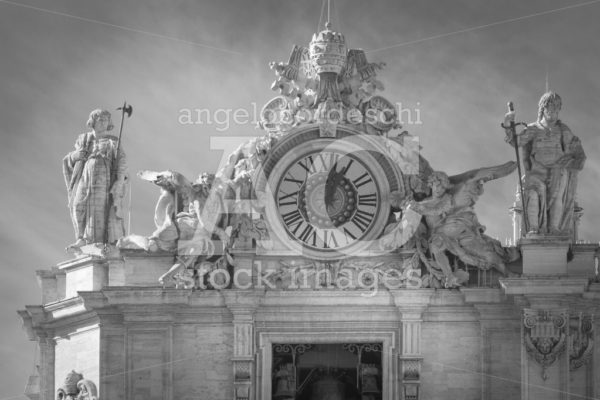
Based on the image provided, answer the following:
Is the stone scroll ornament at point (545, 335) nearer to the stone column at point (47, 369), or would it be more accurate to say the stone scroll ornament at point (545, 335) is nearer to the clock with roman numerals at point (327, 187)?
the clock with roman numerals at point (327, 187)

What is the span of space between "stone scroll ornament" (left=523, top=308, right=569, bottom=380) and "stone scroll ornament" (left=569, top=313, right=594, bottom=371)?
7.1 inches

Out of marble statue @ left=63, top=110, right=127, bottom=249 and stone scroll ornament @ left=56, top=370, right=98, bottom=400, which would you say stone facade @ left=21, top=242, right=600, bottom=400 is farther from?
marble statue @ left=63, top=110, right=127, bottom=249

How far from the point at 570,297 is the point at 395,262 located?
2648 millimetres

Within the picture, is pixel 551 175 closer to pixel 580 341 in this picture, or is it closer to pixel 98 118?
pixel 580 341

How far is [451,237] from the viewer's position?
3966cm

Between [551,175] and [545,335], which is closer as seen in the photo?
[545,335]

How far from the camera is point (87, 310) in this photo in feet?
131

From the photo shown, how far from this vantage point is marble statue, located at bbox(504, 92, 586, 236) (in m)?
39.8

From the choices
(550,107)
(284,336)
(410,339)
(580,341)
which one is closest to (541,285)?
(580,341)

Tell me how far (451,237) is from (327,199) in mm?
1959

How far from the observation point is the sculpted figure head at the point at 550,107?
1578 inches

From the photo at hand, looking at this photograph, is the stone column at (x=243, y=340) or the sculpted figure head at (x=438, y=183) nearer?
the stone column at (x=243, y=340)

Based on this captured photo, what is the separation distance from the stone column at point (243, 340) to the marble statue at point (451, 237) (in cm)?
265

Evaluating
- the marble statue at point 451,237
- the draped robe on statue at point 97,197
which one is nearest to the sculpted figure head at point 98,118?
the draped robe on statue at point 97,197
